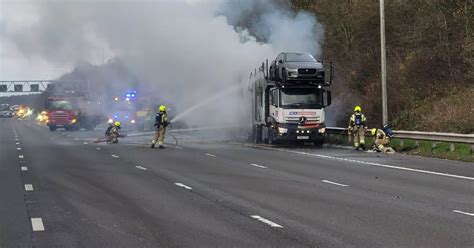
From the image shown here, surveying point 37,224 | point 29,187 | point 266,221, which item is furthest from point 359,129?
point 37,224

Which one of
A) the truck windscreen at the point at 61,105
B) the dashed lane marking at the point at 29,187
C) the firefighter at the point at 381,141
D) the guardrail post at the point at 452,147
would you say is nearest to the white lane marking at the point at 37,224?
the dashed lane marking at the point at 29,187

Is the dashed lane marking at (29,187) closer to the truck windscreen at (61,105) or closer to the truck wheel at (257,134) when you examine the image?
the truck wheel at (257,134)

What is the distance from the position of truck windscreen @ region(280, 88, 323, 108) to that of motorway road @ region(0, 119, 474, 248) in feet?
23.5

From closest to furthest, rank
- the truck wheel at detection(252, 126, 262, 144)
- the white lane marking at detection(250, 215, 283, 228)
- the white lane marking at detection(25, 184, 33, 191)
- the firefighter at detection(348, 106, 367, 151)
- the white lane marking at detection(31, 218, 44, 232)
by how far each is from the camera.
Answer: the white lane marking at detection(31, 218, 44, 232) < the white lane marking at detection(250, 215, 283, 228) < the white lane marking at detection(25, 184, 33, 191) < the firefighter at detection(348, 106, 367, 151) < the truck wheel at detection(252, 126, 262, 144)

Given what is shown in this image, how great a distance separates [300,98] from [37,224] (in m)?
19.2

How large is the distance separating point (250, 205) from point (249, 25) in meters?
29.0

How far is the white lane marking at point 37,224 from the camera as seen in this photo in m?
9.09

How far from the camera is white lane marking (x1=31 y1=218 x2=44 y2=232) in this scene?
909 cm

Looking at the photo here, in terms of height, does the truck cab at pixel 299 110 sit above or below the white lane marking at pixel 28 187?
above

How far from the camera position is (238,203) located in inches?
453

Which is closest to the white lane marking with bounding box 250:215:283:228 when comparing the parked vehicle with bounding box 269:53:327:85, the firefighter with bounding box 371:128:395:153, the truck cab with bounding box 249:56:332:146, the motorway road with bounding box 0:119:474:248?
the motorway road with bounding box 0:119:474:248

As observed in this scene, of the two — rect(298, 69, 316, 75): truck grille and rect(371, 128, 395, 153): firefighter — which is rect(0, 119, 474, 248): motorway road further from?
rect(298, 69, 316, 75): truck grille

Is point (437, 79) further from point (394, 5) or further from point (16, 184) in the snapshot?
point (16, 184)

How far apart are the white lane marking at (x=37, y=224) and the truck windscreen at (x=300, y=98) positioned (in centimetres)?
1850
